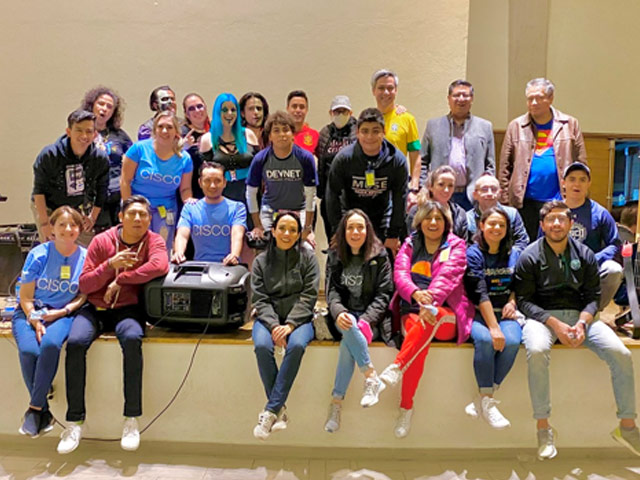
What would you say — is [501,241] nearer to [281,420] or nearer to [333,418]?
[333,418]

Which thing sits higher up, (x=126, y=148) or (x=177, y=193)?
(x=126, y=148)

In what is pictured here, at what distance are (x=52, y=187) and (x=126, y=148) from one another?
23.0 inches

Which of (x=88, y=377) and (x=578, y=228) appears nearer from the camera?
(x=88, y=377)

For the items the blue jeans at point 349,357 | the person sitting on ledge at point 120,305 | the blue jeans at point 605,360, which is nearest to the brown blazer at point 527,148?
the blue jeans at point 605,360

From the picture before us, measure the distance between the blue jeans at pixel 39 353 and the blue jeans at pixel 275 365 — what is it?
3.14ft

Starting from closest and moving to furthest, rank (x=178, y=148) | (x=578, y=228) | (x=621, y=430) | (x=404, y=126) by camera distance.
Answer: (x=621, y=430)
(x=578, y=228)
(x=178, y=148)
(x=404, y=126)

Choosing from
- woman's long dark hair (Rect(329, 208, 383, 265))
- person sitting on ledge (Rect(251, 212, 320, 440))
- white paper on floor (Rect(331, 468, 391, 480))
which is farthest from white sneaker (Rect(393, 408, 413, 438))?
woman's long dark hair (Rect(329, 208, 383, 265))

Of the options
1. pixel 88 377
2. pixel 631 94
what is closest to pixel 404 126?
pixel 88 377

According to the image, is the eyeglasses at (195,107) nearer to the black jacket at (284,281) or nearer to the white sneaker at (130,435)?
the black jacket at (284,281)

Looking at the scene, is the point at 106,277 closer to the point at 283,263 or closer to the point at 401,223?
the point at 283,263

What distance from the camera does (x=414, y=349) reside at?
235 centimetres

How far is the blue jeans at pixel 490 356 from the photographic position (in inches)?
93.0

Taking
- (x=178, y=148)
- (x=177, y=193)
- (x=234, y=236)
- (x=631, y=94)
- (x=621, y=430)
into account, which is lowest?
(x=621, y=430)

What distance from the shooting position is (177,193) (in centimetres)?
309
